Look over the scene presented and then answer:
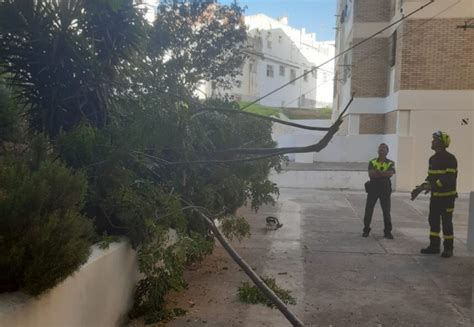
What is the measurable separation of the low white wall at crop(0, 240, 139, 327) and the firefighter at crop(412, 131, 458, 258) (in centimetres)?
441

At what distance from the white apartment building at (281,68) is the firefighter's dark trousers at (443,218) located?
30.7m

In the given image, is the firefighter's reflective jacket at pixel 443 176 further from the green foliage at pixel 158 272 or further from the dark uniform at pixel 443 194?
the green foliage at pixel 158 272

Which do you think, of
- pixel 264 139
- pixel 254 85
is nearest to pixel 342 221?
pixel 264 139

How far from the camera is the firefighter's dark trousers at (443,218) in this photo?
6605 millimetres

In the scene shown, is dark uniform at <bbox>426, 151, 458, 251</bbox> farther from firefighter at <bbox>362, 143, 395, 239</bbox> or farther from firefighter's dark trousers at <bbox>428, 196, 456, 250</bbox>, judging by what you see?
firefighter at <bbox>362, 143, 395, 239</bbox>

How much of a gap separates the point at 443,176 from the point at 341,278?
2314 millimetres

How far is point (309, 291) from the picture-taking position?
16.6 ft

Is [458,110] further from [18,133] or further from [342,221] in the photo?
[18,133]

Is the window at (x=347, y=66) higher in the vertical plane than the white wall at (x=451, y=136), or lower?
higher

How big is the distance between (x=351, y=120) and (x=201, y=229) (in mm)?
15464

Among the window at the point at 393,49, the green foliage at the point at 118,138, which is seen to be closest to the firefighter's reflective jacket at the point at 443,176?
the green foliage at the point at 118,138

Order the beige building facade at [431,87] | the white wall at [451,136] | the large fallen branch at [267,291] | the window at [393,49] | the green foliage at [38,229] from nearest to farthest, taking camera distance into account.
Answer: the green foliage at [38,229] < the large fallen branch at [267,291] < the beige building facade at [431,87] < the white wall at [451,136] < the window at [393,49]

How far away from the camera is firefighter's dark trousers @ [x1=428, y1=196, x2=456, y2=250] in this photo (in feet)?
21.7

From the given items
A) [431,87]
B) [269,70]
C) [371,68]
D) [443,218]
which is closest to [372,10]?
[371,68]
